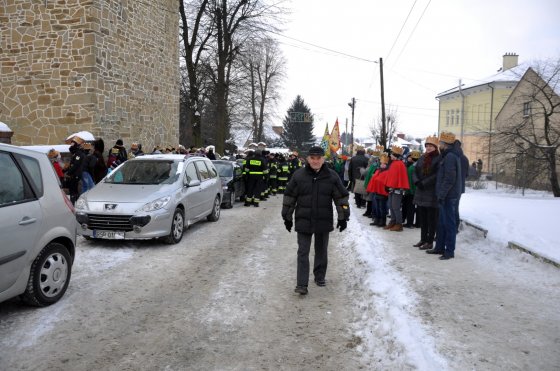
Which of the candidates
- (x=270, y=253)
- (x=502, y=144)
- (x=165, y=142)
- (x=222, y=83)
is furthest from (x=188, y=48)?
(x=270, y=253)

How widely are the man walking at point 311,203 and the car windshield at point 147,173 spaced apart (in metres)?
3.88

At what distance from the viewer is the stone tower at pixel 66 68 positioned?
13975mm

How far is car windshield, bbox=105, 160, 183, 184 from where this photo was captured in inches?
345

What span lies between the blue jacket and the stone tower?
1115 centimetres

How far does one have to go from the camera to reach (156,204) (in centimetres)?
785

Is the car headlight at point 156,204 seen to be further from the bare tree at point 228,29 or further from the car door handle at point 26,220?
the bare tree at point 228,29

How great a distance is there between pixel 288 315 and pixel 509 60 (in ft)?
169

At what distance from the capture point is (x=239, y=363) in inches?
148

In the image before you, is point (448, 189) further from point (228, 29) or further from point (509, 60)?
point (509, 60)

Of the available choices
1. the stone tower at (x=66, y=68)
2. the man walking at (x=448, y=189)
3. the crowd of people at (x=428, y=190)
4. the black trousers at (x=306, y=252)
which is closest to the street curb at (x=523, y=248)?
the crowd of people at (x=428, y=190)

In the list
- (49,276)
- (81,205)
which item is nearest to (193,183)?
(81,205)

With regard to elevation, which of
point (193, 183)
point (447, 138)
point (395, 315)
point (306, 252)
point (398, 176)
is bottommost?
point (395, 315)

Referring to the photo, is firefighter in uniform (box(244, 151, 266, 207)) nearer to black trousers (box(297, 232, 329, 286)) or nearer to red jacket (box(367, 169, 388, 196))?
red jacket (box(367, 169, 388, 196))

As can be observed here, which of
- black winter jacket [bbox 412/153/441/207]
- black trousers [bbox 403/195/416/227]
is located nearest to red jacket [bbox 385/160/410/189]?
black trousers [bbox 403/195/416/227]
